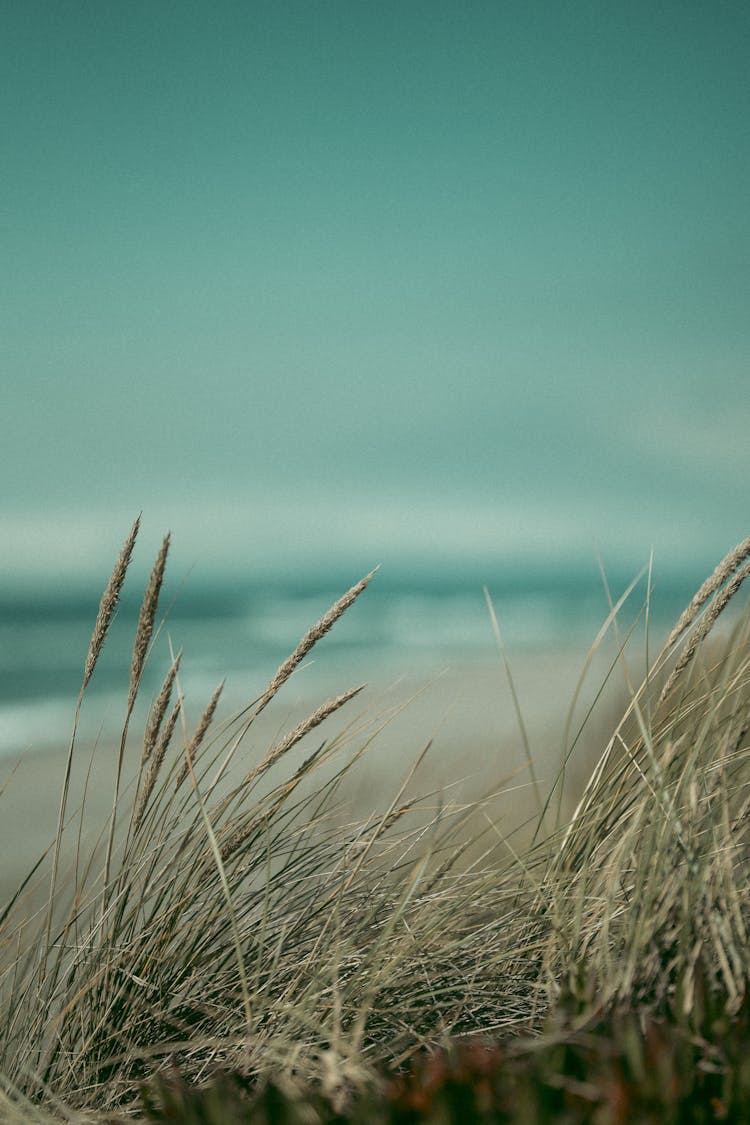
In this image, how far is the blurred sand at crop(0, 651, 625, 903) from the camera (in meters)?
4.11

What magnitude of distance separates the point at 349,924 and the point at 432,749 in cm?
456

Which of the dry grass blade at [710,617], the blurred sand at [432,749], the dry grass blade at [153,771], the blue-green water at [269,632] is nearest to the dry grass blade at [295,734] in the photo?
the dry grass blade at [153,771]

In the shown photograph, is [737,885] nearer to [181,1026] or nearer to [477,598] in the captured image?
[181,1026]

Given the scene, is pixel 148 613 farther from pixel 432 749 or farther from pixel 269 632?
pixel 269 632

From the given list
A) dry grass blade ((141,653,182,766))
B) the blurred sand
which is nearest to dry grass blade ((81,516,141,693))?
dry grass blade ((141,653,182,766))

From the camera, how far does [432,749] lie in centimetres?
625

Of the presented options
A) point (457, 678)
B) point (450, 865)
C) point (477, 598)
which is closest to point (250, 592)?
point (477, 598)

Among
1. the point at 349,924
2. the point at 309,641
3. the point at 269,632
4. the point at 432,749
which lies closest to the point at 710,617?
the point at 309,641

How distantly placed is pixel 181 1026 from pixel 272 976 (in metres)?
0.24

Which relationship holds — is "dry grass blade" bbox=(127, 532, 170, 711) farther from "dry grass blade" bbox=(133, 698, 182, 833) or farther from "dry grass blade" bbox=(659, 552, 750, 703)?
"dry grass blade" bbox=(659, 552, 750, 703)

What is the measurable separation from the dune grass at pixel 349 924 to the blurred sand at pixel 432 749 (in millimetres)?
371

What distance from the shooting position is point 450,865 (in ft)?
6.05

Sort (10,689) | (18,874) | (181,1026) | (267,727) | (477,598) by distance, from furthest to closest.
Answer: (477,598) < (10,689) < (267,727) < (18,874) < (181,1026)

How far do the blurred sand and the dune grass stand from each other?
37cm
